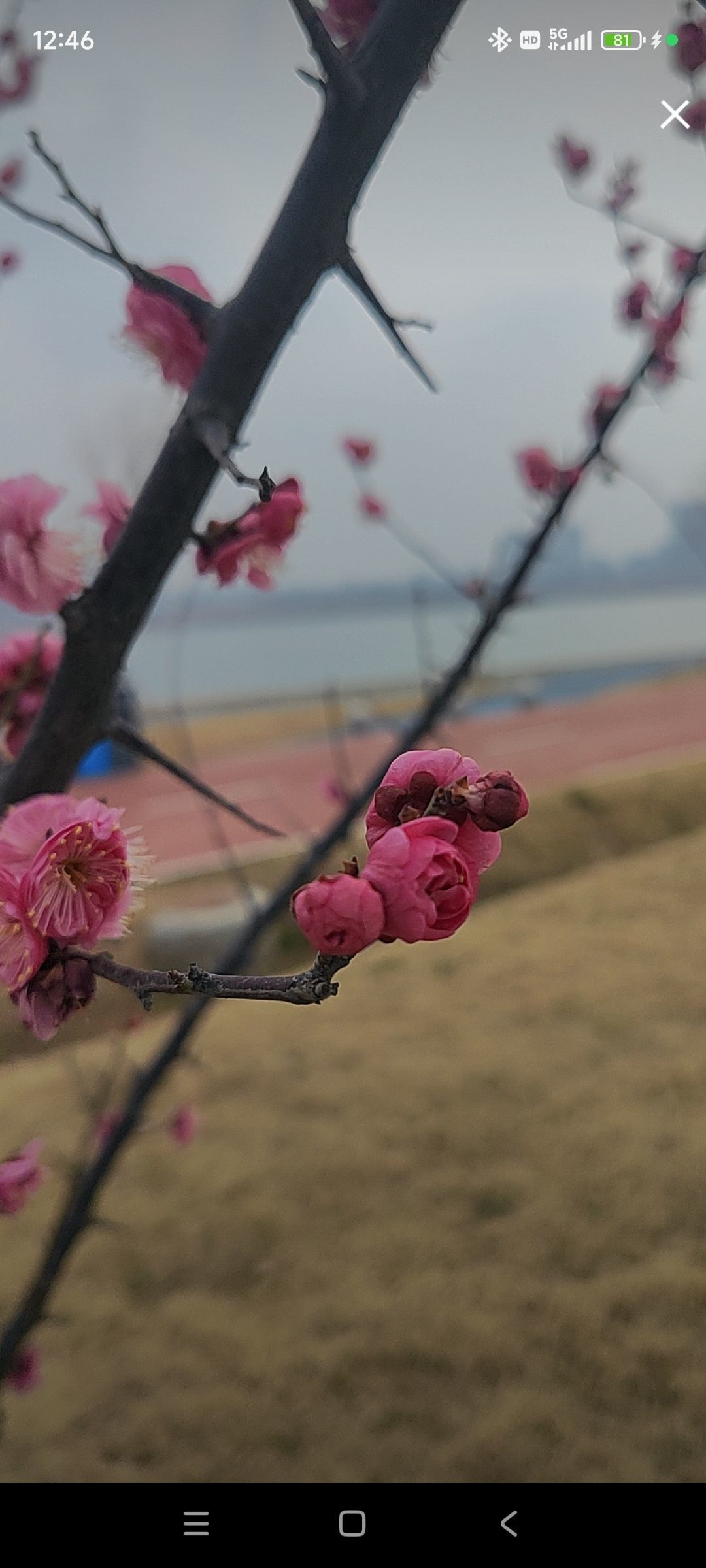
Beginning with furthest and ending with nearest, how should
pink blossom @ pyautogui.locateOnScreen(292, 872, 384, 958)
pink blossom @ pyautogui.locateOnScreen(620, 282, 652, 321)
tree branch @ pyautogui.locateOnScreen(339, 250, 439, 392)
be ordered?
pink blossom @ pyautogui.locateOnScreen(620, 282, 652, 321)
tree branch @ pyautogui.locateOnScreen(339, 250, 439, 392)
pink blossom @ pyautogui.locateOnScreen(292, 872, 384, 958)

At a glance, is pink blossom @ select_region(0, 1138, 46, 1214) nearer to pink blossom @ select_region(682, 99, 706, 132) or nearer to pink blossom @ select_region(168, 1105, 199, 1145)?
pink blossom @ select_region(168, 1105, 199, 1145)

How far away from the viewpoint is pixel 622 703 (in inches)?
140

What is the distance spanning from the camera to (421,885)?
14 centimetres

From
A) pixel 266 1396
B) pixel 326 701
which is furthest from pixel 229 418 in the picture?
pixel 266 1396

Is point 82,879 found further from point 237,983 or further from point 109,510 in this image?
point 109,510

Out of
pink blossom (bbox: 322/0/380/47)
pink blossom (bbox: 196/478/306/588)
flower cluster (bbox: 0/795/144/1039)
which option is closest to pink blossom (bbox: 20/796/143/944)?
flower cluster (bbox: 0/795/144/1039)

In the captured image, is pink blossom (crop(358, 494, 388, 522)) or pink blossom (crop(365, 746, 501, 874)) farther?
pink blossom (crop(358, 494, 388, 522))

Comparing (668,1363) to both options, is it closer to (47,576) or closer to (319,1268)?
(319,1268)

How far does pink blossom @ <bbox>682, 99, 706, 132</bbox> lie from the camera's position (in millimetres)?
511

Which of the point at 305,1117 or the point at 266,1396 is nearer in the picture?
the point at 266,1396

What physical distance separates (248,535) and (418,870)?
175mm

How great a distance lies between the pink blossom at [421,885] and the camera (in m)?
0.14

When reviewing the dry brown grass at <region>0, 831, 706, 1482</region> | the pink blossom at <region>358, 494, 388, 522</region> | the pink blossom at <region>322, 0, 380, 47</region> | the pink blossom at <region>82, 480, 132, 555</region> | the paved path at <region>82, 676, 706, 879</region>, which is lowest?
the paved path at <region>82, 676, 706, 879</region>

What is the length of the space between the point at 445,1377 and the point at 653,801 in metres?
1.33
